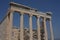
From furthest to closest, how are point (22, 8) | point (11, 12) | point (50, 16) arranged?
point (50, 16) → point (22, 8) → point (11, 12)

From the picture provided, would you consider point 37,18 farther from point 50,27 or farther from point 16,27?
point 16,27

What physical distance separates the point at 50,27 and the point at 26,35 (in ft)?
16.7

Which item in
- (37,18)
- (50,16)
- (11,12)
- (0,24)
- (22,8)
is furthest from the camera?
(0,24)

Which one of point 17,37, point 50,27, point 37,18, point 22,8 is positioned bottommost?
point 17,37

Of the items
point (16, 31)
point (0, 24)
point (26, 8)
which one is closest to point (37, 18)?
point (26, 8)

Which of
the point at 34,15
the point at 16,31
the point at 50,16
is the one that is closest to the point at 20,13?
the point at 34,15

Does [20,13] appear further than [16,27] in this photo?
No

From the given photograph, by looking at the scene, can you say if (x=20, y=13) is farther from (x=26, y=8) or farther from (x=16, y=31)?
(x=16, y=31)

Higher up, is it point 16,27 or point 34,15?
point 34,15

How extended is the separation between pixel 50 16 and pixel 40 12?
2457 mm

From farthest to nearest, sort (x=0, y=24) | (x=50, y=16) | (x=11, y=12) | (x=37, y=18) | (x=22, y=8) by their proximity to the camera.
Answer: (x=0, y=24), (x=50, y=16), (x=37, y=18), (x=22, y=8), (x=11, y=12)

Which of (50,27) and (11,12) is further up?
(11,12)

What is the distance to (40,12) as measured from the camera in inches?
1024

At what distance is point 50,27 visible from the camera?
86.7 ft
